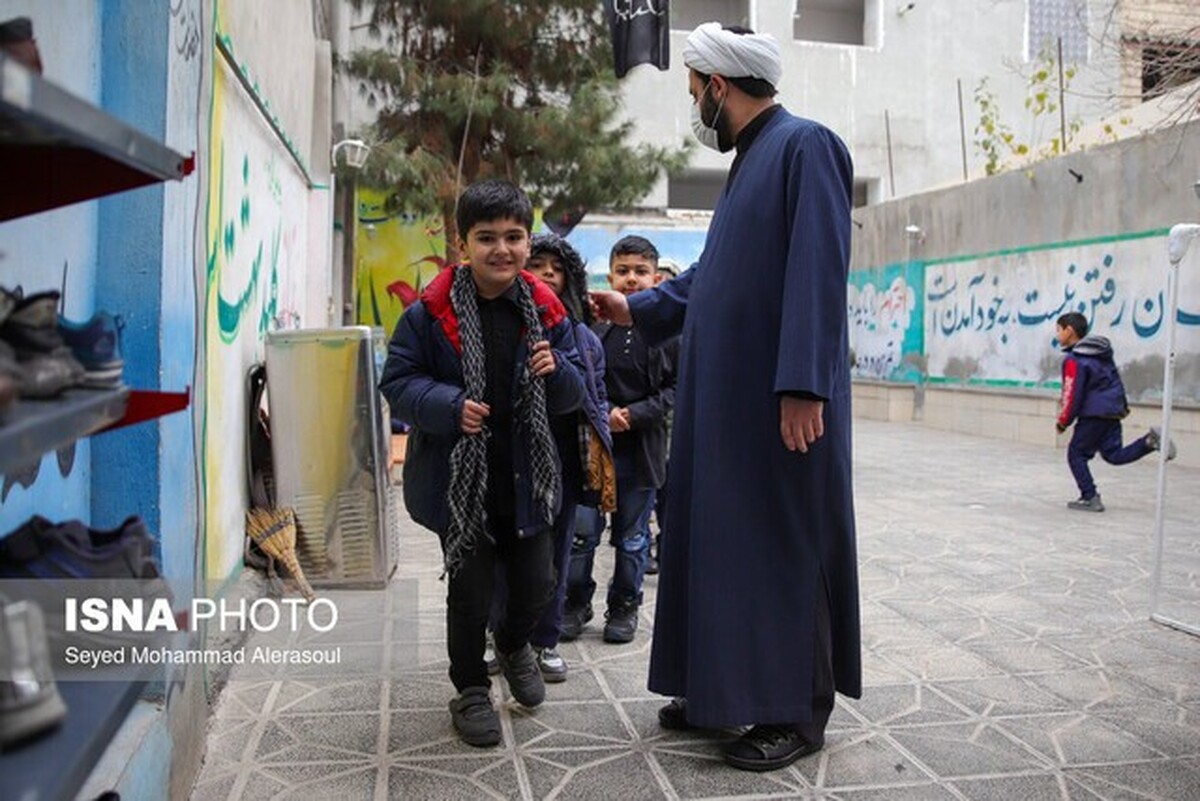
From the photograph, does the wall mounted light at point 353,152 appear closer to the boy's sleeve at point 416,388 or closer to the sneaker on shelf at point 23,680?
the boy's sleeve at point 416,388

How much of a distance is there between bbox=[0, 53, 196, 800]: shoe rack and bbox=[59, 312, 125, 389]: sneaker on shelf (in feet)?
0.07

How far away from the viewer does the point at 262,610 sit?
4320 mm

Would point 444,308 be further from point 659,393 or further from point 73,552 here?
point 73,552

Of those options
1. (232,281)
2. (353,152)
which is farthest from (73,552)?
(353,152)

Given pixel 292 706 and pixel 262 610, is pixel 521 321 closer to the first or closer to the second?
pixel 292 706

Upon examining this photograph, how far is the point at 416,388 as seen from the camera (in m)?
2.82

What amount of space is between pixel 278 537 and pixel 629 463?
1.72 m

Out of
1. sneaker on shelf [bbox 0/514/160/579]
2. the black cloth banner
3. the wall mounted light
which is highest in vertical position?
the black cloth banner

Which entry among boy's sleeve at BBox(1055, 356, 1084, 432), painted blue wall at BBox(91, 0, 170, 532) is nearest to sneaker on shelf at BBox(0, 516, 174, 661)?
painted blue wall at BBox(91, 0, 170, 532)

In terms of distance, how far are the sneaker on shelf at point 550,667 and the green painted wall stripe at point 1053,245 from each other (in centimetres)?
798

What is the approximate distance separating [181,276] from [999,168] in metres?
14.2

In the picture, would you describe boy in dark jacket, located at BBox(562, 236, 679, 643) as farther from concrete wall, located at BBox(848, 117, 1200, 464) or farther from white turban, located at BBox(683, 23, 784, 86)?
concrete wall, located at BBox(848, 117, 1200, 464)

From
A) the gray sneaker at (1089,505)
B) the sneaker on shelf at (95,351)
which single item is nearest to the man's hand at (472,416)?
the sneaker on shelf at (95,351)

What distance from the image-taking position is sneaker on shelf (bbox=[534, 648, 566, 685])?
11.6ft
